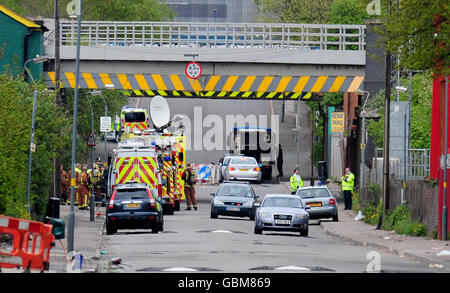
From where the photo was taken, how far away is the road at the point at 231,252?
22.2m

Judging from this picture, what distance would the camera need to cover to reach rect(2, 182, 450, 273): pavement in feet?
76.5

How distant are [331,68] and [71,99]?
1876 cm

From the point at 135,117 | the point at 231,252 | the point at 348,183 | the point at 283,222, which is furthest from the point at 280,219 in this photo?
the point at 135,117

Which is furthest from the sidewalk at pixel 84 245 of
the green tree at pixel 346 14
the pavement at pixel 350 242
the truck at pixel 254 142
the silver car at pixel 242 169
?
the green tree at pixel 346 14

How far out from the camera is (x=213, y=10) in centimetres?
14450

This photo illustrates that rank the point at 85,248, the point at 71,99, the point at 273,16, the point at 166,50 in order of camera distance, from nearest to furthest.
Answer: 1. the point at 85,248
2. the point at 166,50
3. the point at 71,99
4. the point at 273,16

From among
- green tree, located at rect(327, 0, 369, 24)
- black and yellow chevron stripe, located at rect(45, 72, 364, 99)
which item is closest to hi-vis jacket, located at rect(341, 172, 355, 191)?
black and yellow chevron stripe, located at rect(45, 72, 364, 99)

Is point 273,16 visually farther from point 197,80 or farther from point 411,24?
point 411,24

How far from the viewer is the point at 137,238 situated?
1248 inches

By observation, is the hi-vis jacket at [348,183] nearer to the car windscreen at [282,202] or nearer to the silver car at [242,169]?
the car windscreen at [282,202]

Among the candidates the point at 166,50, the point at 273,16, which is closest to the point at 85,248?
the point at 166,50

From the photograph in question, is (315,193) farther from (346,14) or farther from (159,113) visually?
(346,14)

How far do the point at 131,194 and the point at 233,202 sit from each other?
8.67 meters
